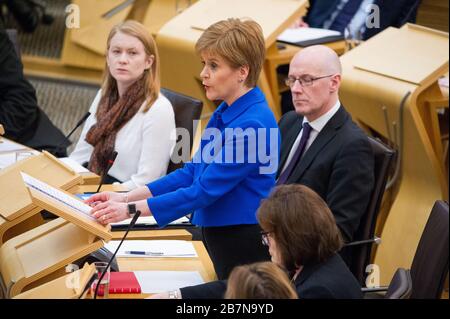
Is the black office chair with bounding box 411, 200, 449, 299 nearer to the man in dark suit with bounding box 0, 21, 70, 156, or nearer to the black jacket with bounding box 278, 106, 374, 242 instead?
the black jacket with bounding box 278, 106, 374, 242

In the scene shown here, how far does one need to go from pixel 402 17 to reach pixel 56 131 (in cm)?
195

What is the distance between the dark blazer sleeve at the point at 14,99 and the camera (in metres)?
4.50

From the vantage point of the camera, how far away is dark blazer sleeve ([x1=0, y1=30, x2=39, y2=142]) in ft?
14.8

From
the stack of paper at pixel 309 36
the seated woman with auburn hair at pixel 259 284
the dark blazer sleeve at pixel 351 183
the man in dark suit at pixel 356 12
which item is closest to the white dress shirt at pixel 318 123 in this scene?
the dark blazer sleeve at pixel 351 183

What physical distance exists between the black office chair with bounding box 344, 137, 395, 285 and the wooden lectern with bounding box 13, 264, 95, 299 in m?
1.02

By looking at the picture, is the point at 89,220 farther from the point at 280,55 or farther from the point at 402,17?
the point at 402,17

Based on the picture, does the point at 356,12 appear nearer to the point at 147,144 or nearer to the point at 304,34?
the point at 304,34

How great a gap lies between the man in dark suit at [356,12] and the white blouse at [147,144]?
1.54m

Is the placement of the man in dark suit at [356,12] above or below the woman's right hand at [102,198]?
below

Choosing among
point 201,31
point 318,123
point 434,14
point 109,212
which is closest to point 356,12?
point 434,14

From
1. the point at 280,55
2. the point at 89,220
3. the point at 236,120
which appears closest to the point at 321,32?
the point at 280,55

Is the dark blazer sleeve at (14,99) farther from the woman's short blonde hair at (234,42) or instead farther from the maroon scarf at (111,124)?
the woman's short blonde hair at (234,42)

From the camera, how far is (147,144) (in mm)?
3805

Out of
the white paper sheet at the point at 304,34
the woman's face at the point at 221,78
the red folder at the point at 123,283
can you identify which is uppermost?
the woman's face at the point at 221,78
